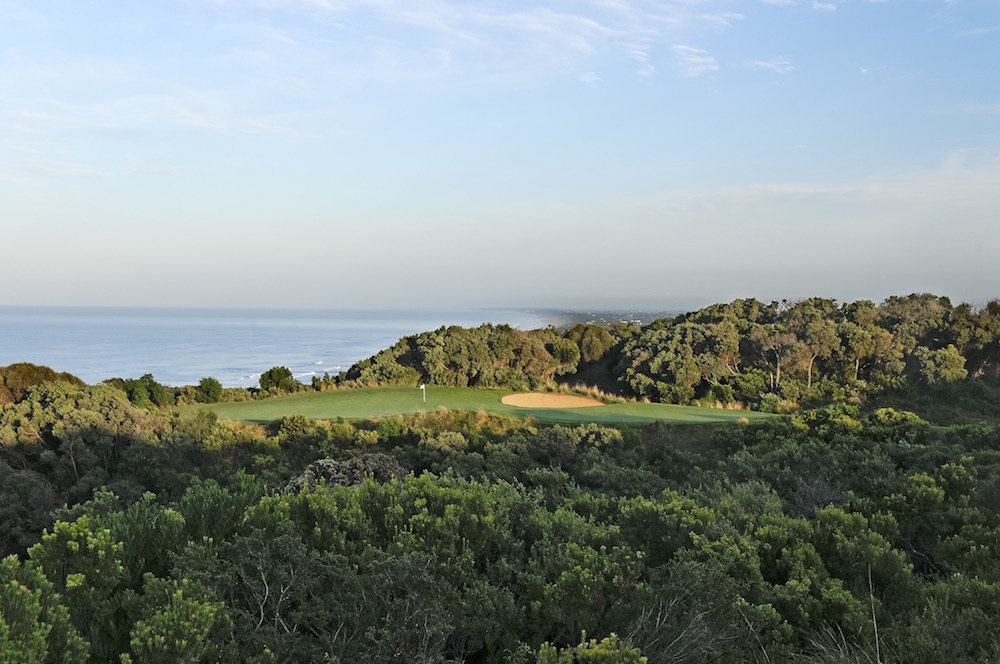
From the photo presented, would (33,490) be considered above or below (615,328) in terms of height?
below

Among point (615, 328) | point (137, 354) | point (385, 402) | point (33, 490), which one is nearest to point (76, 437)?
point (33, 490)

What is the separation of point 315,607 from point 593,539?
82.9 inches

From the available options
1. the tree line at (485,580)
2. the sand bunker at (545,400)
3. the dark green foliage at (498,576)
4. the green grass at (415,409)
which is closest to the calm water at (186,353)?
the sand bunker at (545,400)

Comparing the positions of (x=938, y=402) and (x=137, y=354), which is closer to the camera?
(x=938, y=402)

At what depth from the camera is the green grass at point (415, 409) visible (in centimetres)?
1914

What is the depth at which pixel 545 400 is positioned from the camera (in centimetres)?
2503

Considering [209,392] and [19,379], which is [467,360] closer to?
[209,392]

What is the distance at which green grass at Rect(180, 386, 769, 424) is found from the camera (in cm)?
1914

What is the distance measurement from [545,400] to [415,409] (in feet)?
20.6

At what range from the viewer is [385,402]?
21844 mm

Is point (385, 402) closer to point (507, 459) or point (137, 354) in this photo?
point (507, 459)

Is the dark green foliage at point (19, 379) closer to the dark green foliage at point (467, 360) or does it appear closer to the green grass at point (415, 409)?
the green grass at point (415, 409)

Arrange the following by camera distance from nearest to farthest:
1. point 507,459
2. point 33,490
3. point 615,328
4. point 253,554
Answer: point 253,554 → point 33,490 → point 507,459 → point 615,328

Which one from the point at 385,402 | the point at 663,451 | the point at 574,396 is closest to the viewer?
the point at 663,451
